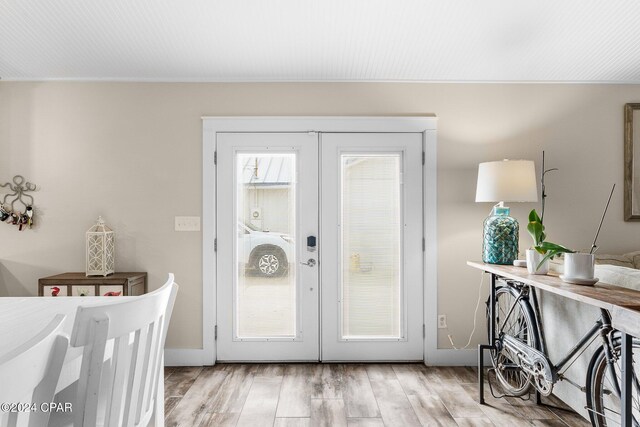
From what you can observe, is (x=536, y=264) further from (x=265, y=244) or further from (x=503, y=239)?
(x=265, y=244)

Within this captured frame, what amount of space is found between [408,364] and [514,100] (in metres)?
2.39

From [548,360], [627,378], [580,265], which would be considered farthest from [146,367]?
[548,360]

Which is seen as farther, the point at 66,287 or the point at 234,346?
the point at 234,346

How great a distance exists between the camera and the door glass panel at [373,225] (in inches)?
133

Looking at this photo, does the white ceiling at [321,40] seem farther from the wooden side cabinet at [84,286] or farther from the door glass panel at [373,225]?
the wooden side cabinet at [84,286]

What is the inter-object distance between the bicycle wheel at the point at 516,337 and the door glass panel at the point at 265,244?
1579mm

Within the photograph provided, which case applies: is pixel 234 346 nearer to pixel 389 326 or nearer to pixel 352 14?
pixel 389 326

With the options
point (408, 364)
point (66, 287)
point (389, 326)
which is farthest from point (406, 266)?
point (66, 287)

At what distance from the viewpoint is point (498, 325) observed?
317 centimetres

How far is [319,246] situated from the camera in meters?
3.36

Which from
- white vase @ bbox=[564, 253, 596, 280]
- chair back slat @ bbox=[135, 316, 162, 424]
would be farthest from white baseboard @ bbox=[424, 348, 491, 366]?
chair back slat @ bbox=[135, 316, 162, 424]

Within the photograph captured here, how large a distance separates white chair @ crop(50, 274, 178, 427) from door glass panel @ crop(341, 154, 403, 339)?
7.10 feet

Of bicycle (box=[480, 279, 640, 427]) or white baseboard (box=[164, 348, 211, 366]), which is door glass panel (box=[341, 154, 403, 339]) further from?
white baseboard (box=[164, 348, 211, 366])

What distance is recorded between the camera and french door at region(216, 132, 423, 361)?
3340 mm
